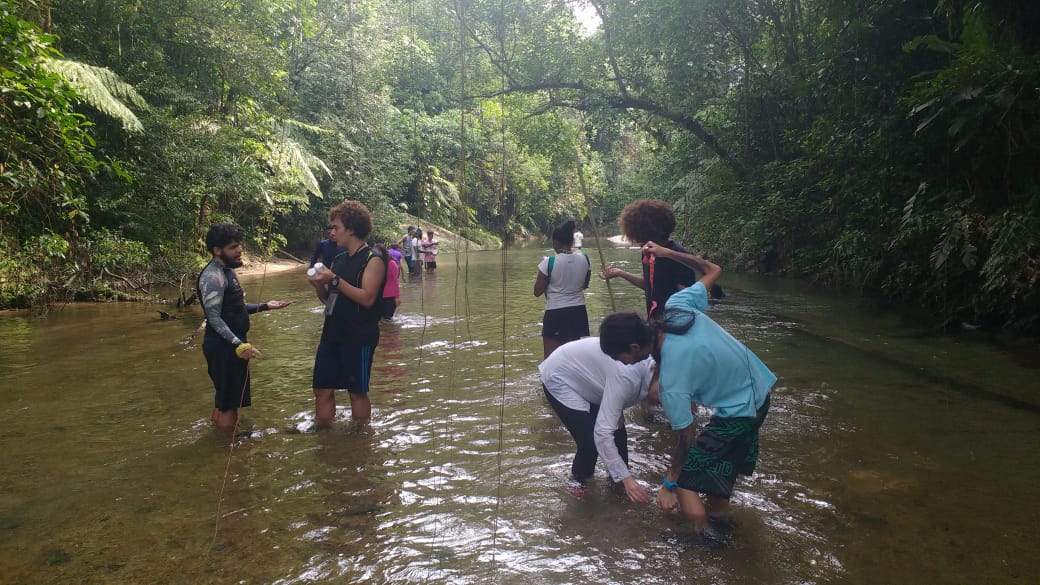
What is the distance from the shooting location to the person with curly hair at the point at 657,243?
4.51 metres

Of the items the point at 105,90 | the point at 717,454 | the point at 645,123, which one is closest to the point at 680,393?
the point at 717,454

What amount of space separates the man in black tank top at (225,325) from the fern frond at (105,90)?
9149 millimetres

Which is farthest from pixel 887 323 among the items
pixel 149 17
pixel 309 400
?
pixel 149 17

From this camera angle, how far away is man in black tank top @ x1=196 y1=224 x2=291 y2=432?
470 cm

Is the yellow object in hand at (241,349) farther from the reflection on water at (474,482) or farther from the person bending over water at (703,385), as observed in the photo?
the person bending over water at (703,385)

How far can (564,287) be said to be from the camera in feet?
18.8

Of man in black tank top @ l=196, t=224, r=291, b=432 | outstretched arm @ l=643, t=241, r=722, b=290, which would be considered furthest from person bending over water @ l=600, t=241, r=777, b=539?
man in black tank top @ l=196, t=224, r=291, b=432

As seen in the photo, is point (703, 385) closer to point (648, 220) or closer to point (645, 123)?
point (648, 220)

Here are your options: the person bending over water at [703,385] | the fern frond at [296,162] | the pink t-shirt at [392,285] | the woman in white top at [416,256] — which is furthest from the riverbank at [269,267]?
the person bending over water at [703,385]

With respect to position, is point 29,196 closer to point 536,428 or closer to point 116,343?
point 116,343

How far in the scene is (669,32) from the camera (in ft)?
48.1

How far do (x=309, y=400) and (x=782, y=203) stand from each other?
10.7 metres

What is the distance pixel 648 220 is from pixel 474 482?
2060mm

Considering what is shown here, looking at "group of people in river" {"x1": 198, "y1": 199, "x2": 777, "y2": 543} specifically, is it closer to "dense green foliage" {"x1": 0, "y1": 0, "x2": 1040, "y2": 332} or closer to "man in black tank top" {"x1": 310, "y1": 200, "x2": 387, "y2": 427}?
"man in black tank top" {"x1": 310, "y1": 200, "x2": 387, "y2": 427}
